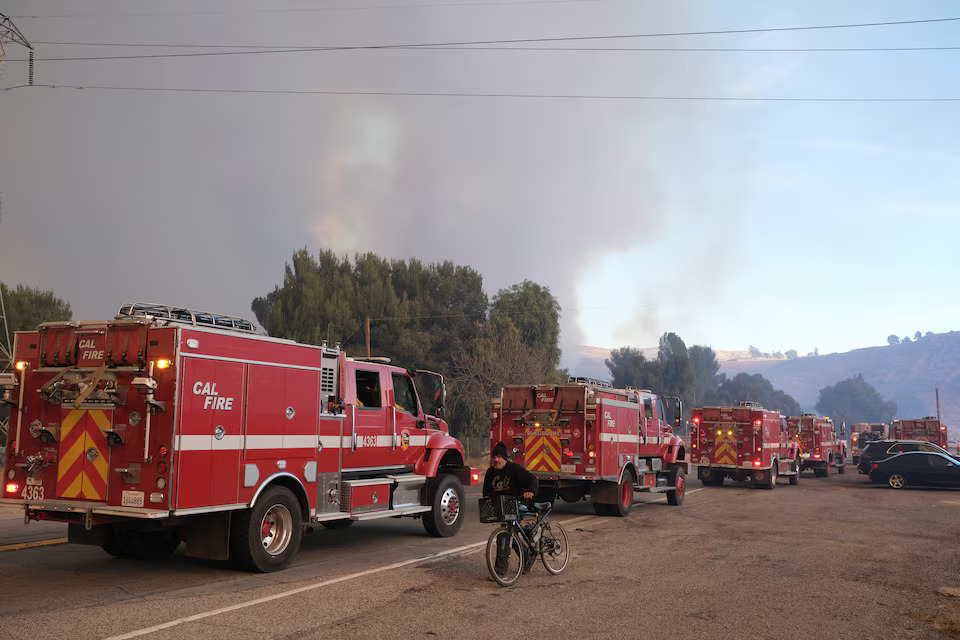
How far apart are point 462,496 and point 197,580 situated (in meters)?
5.65

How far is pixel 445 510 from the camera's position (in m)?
13.5

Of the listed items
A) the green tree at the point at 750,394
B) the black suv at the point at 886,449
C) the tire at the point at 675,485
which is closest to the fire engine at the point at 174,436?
the tire at the point at 675,485

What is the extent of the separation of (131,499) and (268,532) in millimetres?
1845

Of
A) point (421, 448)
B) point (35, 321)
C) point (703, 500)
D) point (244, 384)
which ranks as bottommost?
point (703, 500)

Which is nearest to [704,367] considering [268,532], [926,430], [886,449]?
[926,430]

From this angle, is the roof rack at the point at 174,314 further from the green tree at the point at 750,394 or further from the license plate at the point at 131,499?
the green tree at the point at 750,394

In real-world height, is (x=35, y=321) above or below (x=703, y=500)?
above

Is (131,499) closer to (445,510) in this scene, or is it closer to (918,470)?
(445,510)

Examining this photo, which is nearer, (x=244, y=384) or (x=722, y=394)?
(x=244, y=384)

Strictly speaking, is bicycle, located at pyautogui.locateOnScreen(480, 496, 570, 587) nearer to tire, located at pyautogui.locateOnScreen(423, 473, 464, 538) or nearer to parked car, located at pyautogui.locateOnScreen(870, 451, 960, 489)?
tire, located at pyautogui.locateOnScreen(423, 473, 464, 538)

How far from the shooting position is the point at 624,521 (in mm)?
16672

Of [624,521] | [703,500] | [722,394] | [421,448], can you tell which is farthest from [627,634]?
[722,394]

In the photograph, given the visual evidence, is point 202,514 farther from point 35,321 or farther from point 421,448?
point 35,321

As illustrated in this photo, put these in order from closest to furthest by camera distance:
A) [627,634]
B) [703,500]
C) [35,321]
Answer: [627,634] → [703,500] → [35,321]
